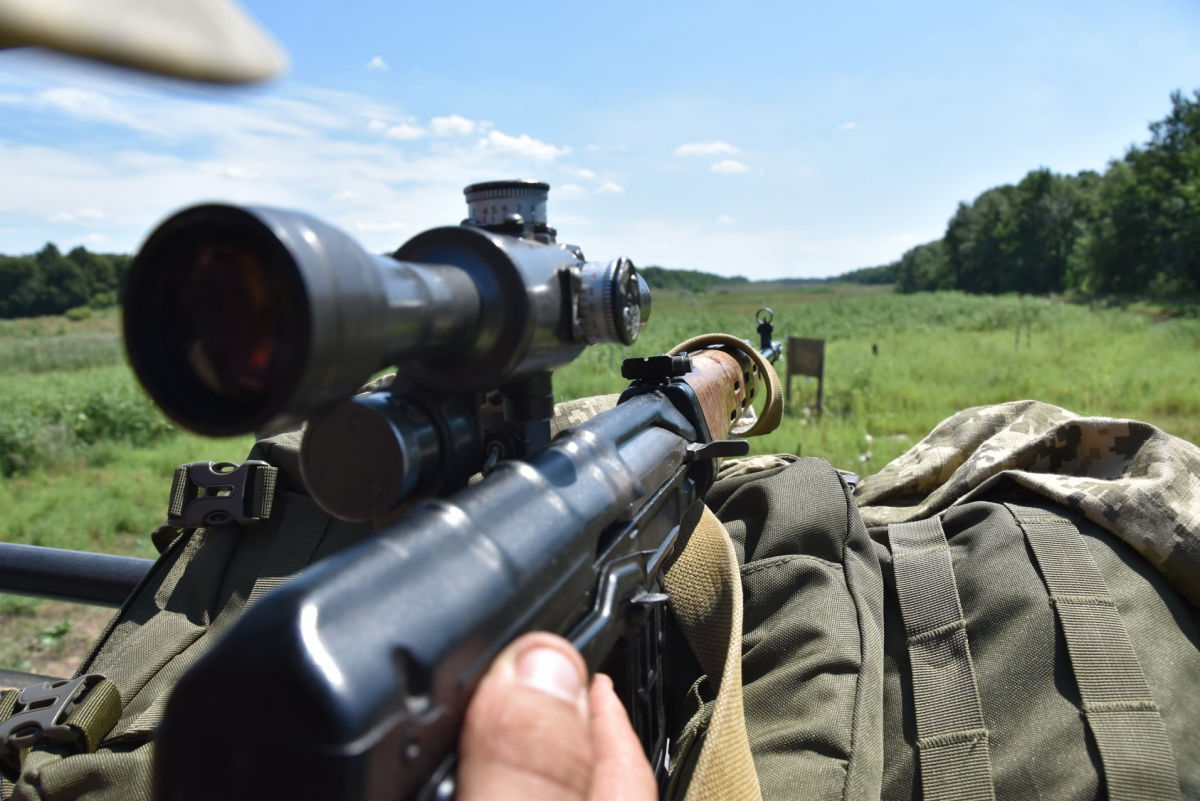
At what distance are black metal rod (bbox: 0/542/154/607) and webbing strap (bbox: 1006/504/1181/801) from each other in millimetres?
2368

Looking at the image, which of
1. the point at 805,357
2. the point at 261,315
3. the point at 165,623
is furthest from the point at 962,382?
the point at 261,315

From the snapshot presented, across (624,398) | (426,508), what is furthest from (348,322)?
(624,398)

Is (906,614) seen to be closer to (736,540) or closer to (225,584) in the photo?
(736,540)

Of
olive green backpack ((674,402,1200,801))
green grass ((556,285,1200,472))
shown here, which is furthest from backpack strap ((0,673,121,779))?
green grass ((556,285,1200,472))

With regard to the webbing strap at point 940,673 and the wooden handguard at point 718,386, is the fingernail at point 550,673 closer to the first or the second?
the webbing strap at point 940,673

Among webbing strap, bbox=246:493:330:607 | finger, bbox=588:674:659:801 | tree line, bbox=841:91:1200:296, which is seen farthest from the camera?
tree line, bbox=841:91:1200:296

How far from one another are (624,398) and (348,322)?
4.09ft

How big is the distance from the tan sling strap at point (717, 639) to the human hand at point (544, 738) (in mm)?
629

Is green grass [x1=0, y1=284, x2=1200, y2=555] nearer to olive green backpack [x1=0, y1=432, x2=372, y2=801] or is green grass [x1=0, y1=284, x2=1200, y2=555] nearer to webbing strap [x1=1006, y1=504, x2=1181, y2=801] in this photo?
olive green backpack [x1=0, y1=432, x2=372, y2=801]

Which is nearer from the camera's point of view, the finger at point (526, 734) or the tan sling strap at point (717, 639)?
the finger at point (526, 734)

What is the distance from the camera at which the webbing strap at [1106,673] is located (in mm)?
1486

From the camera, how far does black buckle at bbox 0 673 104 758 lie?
1.78m

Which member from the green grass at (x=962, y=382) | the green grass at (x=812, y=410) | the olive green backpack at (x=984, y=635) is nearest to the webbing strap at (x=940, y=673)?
the olive green backpack at (x=984, y=635)

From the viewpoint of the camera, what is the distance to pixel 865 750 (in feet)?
5.47
